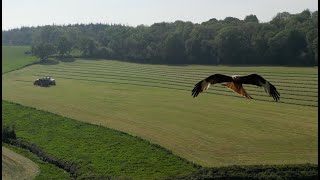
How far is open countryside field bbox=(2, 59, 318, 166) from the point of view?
38188mm

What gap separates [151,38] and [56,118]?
8899 cm

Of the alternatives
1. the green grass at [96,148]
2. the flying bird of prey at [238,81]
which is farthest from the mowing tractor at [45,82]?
the flying bird of prey at [238,81]

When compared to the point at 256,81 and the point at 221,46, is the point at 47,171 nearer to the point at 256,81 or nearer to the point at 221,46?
the point at 256,81

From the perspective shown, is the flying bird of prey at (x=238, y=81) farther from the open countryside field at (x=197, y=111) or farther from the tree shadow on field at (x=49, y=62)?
the tree shadow on field at (x=49, y=62)

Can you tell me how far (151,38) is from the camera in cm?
14012

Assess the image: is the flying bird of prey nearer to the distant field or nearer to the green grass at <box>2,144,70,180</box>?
the green grass at <box>2,144,70,180</box>

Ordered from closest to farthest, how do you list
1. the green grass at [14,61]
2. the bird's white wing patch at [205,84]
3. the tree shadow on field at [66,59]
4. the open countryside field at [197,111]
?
the bird's white wing patch at [205,84] < the open countryside field at [197,111] < the green grass at [14,61] < the tree shadow on field at [66,59]

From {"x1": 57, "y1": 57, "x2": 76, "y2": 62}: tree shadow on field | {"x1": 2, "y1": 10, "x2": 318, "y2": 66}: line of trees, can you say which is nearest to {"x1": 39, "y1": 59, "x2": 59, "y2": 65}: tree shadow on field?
{"x1": 2, "y1": 10, "x2": 318, "y2": 66}: line of trees

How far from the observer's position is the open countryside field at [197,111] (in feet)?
125

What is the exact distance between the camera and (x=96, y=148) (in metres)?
41.2

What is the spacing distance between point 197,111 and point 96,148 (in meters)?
16.7

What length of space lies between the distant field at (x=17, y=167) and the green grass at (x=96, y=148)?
2683mm

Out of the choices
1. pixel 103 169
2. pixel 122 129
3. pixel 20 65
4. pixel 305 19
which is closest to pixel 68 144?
pixel 122 129

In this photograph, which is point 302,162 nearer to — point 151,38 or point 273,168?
point 273,168
